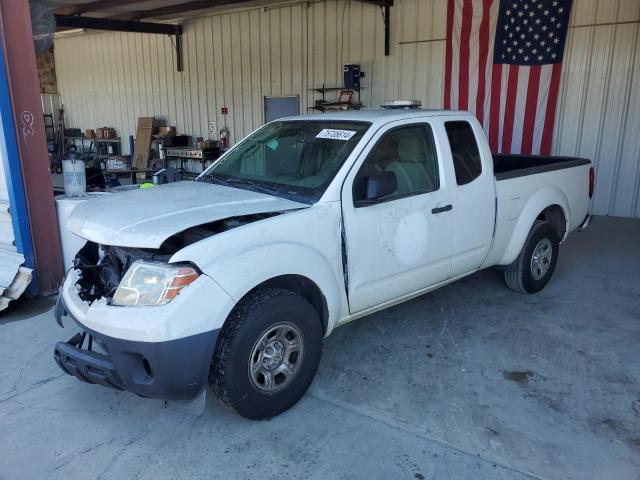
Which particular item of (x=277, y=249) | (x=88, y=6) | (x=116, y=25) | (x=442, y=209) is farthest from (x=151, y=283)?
(x=116, y=25)

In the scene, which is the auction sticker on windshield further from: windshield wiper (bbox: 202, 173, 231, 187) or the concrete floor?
the concrete floor

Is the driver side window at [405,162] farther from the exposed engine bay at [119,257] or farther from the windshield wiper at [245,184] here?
the exposed engine bay at [119,257]

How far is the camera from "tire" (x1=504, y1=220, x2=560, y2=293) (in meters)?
4.85

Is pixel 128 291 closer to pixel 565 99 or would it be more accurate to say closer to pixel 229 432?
pixel 229 432

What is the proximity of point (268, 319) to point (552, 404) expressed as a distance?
6.05ft

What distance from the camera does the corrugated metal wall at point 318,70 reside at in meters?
8.58

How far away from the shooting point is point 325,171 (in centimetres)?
337

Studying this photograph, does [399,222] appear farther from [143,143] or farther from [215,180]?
[143,143]

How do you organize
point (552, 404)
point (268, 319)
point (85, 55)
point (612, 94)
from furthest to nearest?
1. point (85, 55)
2. point (612, 94)
3. point (552, 404)
4. point (268, 319)

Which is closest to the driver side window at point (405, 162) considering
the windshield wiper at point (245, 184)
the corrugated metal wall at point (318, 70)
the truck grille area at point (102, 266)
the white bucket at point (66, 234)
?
the windshield wiper at point (245, 184)

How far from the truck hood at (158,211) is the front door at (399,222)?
1.39ft

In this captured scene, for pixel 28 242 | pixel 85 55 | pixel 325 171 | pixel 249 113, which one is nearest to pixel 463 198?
pixel 325 171

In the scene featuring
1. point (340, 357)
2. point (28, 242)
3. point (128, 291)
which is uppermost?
point (128, 291)

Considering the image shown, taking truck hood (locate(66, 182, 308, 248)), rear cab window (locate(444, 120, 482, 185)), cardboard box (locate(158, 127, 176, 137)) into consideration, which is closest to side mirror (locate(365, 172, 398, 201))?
truck hood (locate(66, 182, 308, 248))
